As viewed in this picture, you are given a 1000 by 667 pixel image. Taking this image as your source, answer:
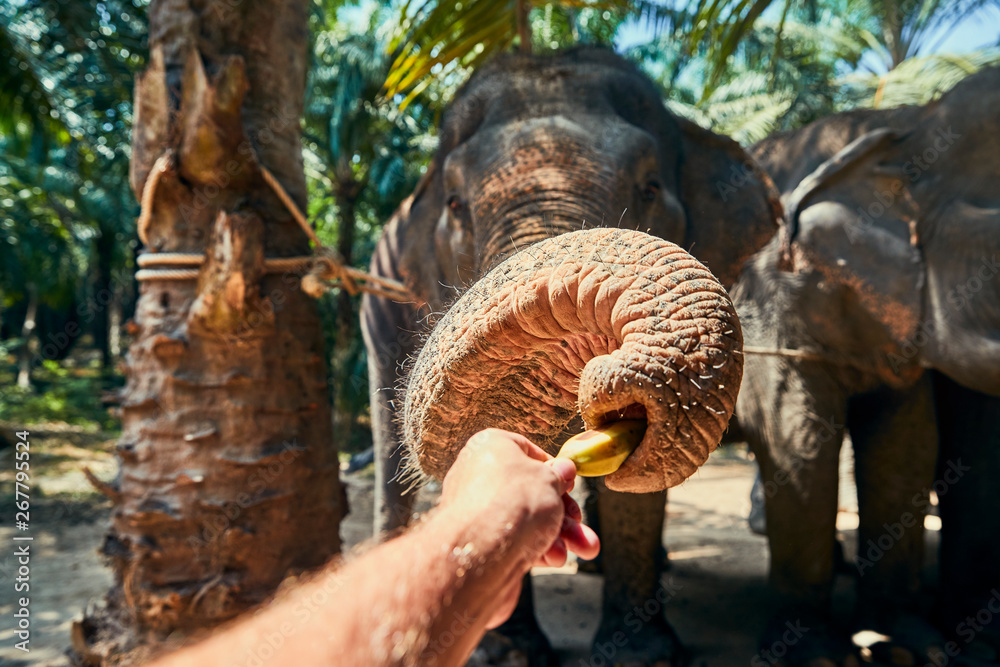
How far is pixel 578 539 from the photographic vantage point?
30.6 inches

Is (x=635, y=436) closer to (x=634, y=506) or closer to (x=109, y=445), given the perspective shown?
(x=634, y=506)

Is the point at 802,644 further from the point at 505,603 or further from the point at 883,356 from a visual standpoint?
the point at 505,603

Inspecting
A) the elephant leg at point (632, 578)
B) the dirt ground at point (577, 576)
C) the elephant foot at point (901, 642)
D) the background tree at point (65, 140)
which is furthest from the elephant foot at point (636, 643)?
the background tree at point (65, 140)

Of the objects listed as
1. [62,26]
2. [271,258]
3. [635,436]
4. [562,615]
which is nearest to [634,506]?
[562,615]

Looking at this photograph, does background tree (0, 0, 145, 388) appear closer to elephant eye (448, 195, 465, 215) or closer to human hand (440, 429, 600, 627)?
elephant eye (448, 195, 465, 215)

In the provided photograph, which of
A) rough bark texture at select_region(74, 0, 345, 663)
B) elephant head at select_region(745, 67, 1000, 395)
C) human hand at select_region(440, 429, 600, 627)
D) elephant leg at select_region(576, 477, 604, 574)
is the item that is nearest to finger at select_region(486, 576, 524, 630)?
human hand at select_region(440, 429, 600, 627)

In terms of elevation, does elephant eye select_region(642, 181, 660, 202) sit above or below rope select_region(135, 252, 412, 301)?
above

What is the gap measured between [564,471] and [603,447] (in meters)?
0.17

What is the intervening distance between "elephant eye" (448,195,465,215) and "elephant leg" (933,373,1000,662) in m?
2.83

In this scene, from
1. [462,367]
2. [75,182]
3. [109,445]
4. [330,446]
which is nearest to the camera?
[462,367]

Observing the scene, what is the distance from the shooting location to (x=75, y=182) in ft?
46.8

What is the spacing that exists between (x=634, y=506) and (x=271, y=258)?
1763 mm

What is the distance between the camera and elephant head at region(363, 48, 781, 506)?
213cm

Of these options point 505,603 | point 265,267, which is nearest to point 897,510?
point 265,267
